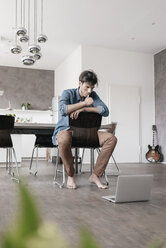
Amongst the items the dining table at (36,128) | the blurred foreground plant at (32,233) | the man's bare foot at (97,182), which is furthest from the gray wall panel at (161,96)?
the blurred foreground plant at (32,233)

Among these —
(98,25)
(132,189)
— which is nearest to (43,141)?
(132,189)

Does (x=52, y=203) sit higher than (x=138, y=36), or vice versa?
(x=138, y=36)

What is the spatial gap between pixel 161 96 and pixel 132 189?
582 cm

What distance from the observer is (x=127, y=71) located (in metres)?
7.88

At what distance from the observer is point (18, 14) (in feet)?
19.1

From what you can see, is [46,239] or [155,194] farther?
[155,194]

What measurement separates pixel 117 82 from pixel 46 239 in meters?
7.78

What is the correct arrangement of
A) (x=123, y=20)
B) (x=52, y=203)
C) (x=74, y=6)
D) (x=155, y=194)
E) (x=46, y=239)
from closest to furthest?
(x=46, y=239) → (x=52, y=203) → (x=155, y=194) → (x=74, y=6) → (x=123, y=20)

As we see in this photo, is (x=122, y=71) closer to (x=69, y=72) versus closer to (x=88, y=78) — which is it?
(x=69, y=72)

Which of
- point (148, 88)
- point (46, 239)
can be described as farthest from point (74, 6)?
point (46, 239)

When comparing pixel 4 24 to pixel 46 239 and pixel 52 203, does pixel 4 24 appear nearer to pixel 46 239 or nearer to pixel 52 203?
pixel 52 203

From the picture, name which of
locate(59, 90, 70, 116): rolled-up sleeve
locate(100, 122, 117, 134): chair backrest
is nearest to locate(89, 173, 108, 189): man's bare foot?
locate(59, 90, 70, 116): rolled-up sleeve

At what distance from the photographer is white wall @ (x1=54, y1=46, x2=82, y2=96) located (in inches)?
308

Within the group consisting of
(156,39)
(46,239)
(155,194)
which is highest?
(156,39)
